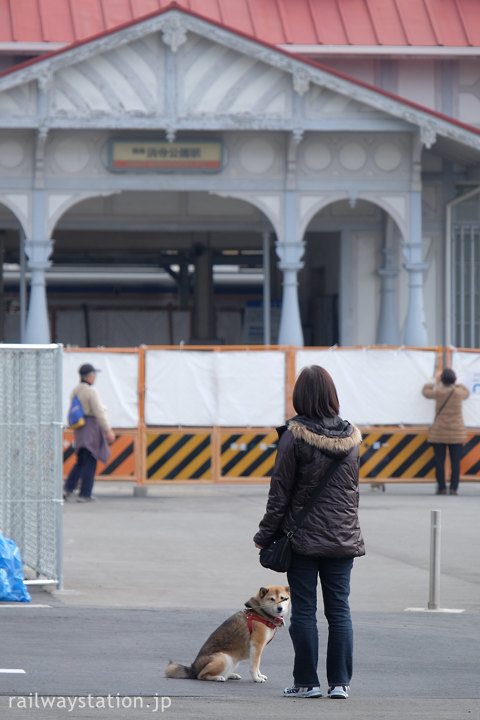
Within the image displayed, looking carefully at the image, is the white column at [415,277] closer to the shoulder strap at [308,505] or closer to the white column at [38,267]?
the white column at [38,267]

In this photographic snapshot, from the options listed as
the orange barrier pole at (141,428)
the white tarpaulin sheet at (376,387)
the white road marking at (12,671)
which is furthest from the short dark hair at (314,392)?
the white tarpaulin sheet at (376,387)

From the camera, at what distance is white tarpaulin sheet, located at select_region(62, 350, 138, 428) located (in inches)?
801

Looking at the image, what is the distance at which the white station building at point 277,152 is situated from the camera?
78.0 feet

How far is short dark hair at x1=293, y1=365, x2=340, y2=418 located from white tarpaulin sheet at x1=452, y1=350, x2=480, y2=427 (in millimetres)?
13809

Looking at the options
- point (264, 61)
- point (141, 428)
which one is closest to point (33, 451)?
point (141, 428)

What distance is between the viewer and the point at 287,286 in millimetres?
24953

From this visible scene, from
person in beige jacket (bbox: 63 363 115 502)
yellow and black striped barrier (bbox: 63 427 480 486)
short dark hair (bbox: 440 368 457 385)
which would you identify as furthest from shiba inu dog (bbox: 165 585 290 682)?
short dark hair (bbox: 440 368 457 385)

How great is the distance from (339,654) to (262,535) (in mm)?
707

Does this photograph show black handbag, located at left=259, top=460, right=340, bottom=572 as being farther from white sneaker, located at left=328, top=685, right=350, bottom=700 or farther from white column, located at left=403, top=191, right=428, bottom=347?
white column, located at left=403, top=191, right=428, bottom=347

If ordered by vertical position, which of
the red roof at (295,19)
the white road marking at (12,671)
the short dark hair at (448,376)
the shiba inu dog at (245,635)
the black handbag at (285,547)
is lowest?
the white road marking at (12,671)

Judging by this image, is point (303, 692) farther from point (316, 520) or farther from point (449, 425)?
point (449, 425)

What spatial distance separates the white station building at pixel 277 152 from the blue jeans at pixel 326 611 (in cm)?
1710

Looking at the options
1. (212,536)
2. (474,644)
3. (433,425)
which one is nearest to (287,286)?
(433,425)

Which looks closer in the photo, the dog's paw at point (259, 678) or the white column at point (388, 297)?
the dog's paw at point (259, 678)
